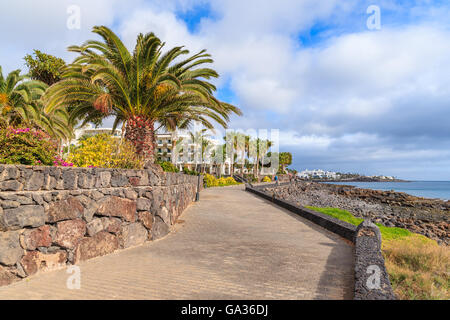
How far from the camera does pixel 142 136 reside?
11.0m

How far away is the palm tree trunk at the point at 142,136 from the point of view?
10.8 meters

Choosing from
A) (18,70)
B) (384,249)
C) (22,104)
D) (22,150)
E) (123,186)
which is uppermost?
(18,70)

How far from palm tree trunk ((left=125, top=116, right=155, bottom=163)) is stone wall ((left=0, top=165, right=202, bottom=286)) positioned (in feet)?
10.0

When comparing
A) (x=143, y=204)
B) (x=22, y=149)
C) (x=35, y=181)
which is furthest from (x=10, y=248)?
(x=143, y=204)

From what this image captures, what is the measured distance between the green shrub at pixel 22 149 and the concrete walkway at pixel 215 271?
2199 mm

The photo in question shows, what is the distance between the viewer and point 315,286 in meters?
4.54

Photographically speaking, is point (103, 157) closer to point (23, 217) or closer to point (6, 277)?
point (23, 217)

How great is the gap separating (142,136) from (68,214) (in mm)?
5891

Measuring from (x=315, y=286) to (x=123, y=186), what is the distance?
490 centimetres

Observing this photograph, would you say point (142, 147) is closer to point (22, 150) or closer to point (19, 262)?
point (22, 150)

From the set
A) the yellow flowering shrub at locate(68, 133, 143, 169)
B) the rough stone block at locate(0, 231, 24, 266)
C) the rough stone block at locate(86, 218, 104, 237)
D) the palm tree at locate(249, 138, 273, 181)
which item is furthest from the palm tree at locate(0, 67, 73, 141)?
the palm tree at locate(249, 138, 273, 181)

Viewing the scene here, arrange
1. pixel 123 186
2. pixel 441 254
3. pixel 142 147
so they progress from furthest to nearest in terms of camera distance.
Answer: pixel 142 147, pixel 123 186, pixel 441 254
